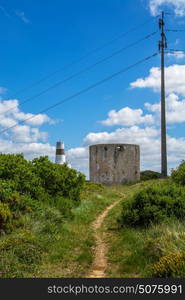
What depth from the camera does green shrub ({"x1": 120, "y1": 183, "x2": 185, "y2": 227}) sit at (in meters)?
13.1

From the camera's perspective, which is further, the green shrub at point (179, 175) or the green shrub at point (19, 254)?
the green shrub at point (179, 175)

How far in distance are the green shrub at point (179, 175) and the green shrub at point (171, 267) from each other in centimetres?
1083

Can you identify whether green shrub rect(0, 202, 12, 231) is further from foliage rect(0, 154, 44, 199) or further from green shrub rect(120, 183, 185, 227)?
green shrub rect(120, 183, 185, 227)

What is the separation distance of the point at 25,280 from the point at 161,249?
3573mm

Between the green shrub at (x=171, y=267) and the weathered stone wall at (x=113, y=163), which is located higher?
the weathered stone wall at (x=113, y=163)

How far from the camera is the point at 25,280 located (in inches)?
297

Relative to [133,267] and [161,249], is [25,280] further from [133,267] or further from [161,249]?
[161,249]

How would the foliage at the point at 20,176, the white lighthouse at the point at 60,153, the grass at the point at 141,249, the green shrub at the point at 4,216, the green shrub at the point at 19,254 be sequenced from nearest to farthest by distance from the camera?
the green shrub at the point at 19,254 → the grass at the point at 141,249 → the green shrub at the point at 4,216 → the foliage at the point at 20,176 → the white lighthouse at the point at 60,153

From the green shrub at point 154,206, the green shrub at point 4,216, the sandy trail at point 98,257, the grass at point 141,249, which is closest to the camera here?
the grass at point 141,249

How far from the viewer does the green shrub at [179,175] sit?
1852cm

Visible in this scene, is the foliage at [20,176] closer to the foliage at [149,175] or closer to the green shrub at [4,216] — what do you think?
the green shrub at [4,216]

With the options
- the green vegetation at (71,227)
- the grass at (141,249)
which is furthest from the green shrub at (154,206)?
the grass at (141,249)

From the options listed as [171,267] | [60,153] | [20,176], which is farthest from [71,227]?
[60,153]

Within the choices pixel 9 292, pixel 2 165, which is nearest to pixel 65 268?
pixel 9 292
